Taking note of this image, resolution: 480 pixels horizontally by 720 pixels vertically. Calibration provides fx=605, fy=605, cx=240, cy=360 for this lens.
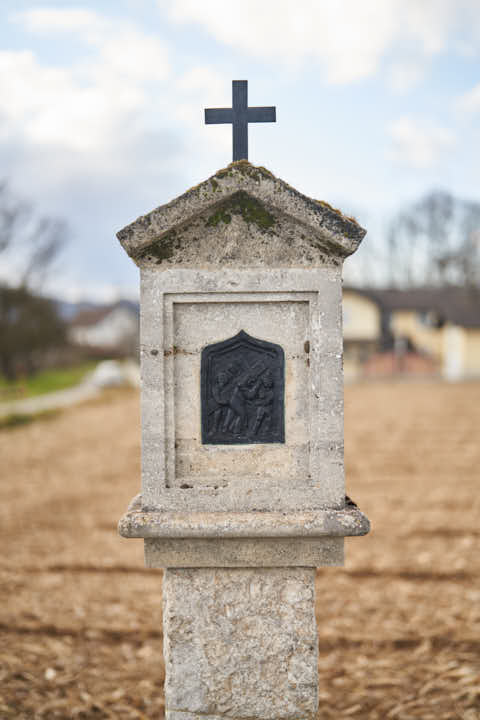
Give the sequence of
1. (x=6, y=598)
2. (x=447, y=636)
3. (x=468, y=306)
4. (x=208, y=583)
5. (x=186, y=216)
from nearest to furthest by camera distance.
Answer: (x=186, y=216), (x=208, y=583), (x=447, y=636), (x=6, y=598), (x=468, y=306)

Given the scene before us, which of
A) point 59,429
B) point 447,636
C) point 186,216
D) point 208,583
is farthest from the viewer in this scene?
point 59,429

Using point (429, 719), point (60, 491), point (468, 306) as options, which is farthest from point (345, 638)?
point (468, 306)

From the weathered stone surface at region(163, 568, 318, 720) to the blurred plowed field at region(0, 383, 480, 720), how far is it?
108 centimetres

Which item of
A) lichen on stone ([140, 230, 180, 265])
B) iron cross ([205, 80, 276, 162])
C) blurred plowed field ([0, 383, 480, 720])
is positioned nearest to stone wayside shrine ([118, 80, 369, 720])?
lichen on stone ([140, 230, 180, 265])

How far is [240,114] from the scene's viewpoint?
3.12 m

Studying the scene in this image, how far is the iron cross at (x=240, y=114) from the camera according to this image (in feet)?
10.2

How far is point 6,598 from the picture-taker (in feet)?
18.1

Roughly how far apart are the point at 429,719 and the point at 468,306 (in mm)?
35885

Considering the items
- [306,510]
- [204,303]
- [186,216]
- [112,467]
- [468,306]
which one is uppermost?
[468,306]

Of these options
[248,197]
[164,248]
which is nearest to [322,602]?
[164,248]

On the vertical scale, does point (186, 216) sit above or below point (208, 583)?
above

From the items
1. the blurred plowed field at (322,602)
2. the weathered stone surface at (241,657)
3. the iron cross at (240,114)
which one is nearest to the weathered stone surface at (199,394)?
the weathered stone surface at (241,657)

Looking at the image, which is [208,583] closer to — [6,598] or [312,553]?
[312,553]

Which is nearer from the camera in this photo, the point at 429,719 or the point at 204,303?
the point at 204,303
